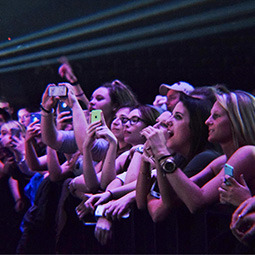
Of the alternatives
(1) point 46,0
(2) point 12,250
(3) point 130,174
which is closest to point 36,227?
(2) point 12,250

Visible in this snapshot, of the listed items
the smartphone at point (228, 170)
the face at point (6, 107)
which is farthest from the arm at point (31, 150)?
the smartphone at point (228, 170)

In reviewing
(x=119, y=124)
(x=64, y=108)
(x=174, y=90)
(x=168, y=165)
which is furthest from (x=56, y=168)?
(x=168, y=165)

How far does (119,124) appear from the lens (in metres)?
2.76

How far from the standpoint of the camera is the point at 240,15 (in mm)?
2322

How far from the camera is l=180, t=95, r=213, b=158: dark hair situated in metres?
2.14

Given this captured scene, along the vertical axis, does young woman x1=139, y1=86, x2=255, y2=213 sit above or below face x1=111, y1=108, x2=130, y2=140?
below

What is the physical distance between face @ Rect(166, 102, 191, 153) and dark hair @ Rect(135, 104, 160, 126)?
0.38 metres

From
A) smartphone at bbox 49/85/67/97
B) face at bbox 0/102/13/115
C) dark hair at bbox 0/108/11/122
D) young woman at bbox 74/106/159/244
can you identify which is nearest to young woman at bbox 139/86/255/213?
young woman at bbox 74/106/159/244

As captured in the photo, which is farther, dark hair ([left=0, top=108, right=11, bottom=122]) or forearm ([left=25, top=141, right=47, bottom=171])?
dark hair ([left=0, top=108, right=11, bottom=122])

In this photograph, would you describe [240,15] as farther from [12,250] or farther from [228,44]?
[12,250]

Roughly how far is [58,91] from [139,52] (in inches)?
27.8

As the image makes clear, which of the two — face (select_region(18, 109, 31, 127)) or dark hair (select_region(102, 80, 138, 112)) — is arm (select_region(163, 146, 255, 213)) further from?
face (select_region(18, 109, 31, 127))

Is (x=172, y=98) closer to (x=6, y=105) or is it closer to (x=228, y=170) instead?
(x=228, y=170)

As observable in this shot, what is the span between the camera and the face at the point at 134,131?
257 centimetres
